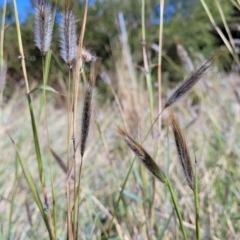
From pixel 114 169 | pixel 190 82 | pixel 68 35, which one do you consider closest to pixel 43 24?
pixel 68 35

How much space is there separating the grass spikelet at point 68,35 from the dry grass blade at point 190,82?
0.33 ft

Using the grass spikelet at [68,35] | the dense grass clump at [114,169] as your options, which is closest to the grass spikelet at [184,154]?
the dense grass clump at [114,169]

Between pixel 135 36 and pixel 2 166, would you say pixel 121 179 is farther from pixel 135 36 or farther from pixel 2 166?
pixel 135 36

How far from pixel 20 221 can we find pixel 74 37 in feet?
2.06

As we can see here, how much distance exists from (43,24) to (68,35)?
3 centimetres

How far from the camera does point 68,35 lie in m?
A: 0.44

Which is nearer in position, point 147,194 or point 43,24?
point 43,24

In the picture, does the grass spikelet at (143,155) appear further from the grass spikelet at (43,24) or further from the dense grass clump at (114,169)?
the grass spikelet at (43,24)

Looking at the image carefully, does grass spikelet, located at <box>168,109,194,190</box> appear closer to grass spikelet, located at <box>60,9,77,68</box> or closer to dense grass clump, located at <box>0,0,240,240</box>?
dense grass clump, located at <box>0,0,240,240</box>

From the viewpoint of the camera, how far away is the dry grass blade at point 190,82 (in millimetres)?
461

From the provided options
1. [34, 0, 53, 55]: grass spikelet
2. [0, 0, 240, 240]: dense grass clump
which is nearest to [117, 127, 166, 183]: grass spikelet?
[0, 0, 240, 240]: dense grass clump

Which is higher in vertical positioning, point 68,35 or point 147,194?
point 68,35

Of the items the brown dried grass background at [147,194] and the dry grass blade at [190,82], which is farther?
the brown dried grass background at [147,194]

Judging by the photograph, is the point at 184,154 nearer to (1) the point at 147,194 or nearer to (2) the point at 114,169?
(1) the point at 147,194
